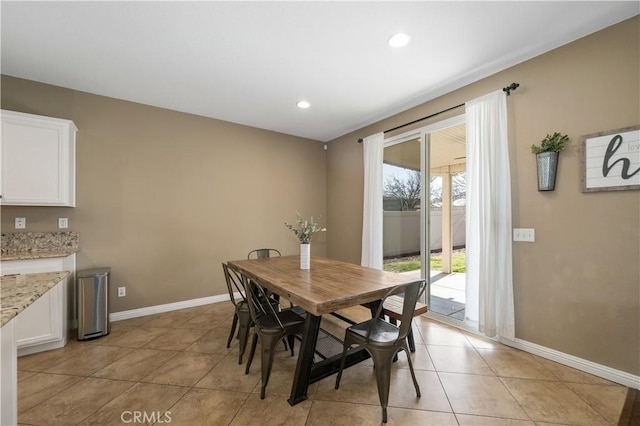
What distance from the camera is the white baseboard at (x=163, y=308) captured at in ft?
10.8

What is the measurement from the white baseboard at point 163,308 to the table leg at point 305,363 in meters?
2.52

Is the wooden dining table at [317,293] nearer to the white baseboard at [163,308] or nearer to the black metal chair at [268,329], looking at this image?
the black metal chair at [268,329]

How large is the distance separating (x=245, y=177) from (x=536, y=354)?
13.8 feet

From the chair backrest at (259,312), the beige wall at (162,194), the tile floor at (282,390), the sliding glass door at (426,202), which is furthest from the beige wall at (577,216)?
the beige wall at (162,194)

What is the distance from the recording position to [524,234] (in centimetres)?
251

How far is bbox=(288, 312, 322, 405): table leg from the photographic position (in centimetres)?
183

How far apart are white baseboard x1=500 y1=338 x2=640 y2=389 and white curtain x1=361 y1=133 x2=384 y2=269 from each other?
5.95 feet

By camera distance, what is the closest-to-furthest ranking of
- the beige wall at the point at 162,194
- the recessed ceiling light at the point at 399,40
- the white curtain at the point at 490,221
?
the recessed ceiling light at the point at 399,40
the white curtain at the point at 490,221
the beige wall at the point at 162,194

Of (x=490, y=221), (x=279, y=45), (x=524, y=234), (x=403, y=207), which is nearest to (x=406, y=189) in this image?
(x=403, y=207)

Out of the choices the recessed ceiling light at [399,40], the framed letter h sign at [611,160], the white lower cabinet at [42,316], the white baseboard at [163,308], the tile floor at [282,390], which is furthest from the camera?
the white baseboard at [163,308]

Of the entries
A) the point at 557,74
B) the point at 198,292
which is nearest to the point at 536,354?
the point at 557,74

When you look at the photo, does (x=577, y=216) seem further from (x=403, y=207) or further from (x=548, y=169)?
(x=403, y=207)

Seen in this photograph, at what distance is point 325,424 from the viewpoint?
1637 mm

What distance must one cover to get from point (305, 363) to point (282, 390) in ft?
1.09
